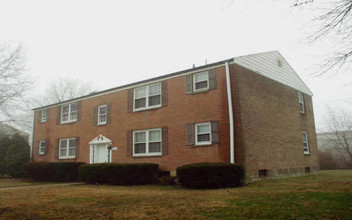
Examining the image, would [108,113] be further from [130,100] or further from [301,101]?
[301,101]

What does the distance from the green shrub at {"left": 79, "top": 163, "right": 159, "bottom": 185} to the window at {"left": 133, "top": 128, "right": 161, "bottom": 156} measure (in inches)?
50.6

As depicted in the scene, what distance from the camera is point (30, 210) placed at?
290 inches

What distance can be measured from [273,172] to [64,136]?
47.6 ft

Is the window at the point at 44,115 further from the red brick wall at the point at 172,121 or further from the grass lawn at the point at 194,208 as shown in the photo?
the grass lawn at the point at 194,208

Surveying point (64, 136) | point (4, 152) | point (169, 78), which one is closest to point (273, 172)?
point (169, 78)

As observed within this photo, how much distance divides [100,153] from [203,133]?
800 centimetres

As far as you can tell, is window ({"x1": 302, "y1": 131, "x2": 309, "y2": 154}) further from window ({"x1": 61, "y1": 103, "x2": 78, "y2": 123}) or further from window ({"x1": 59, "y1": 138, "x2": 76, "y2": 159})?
window ({"x1": 61, "y1": 103, "x2": 78, "y2": 123})

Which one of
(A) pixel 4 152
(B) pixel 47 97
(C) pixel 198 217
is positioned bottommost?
(C) pixel 198 217

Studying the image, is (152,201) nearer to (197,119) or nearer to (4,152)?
(197,119)

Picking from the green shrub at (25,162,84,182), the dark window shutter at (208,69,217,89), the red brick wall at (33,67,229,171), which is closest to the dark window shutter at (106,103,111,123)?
the red brick wall at (33,67,229,171)

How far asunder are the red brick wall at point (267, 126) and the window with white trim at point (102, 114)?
9.07 metres

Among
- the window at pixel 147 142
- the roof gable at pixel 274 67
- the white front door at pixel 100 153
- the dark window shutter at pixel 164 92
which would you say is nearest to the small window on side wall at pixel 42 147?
the white front door at pixel 100 153

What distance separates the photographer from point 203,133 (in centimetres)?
1441

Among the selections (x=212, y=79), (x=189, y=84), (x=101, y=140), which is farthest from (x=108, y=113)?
(x=212, y=79)
